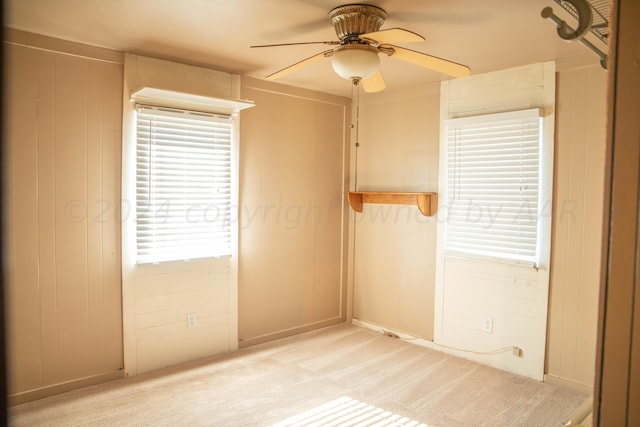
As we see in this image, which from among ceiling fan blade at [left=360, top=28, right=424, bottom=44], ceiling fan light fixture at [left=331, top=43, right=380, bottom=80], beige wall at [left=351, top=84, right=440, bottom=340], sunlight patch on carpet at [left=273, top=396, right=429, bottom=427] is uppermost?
ceiling fan blade at [left=360, top=28, right=424, bottom=44]

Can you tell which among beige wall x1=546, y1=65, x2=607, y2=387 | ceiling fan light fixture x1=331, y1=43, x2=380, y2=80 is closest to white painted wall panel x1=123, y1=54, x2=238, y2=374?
ceiling fan light fixture x1=331, y1=43, x2=380, y2=80

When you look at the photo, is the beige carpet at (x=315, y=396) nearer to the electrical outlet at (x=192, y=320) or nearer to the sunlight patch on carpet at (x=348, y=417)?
the sunlight patch on carpet at (x=348, y=417)

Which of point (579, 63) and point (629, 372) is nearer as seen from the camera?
point (629, 372)

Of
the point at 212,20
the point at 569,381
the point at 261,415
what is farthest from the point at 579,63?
the point at 261,415

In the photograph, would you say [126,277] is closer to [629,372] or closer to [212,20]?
[212,20]

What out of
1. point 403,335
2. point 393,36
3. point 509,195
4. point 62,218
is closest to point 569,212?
point 509,195

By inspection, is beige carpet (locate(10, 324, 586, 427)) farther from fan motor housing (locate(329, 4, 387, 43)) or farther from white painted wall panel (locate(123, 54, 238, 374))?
fan motor housing (locate(329, 4, 387, 43))

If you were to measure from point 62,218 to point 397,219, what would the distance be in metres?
2.96

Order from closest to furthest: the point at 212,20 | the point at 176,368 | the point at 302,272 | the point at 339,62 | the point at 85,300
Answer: the point at 339,62 → the point at 212,20 → the point at 85,300 → the point at 176,368 → the point at 302,272

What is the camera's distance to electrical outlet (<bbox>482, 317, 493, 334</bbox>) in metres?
3.66

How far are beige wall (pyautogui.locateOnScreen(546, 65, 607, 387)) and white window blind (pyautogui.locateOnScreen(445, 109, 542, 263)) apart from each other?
18cm

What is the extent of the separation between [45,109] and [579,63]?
382 cm

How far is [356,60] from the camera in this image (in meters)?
2.27

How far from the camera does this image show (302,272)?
14.7 feet
